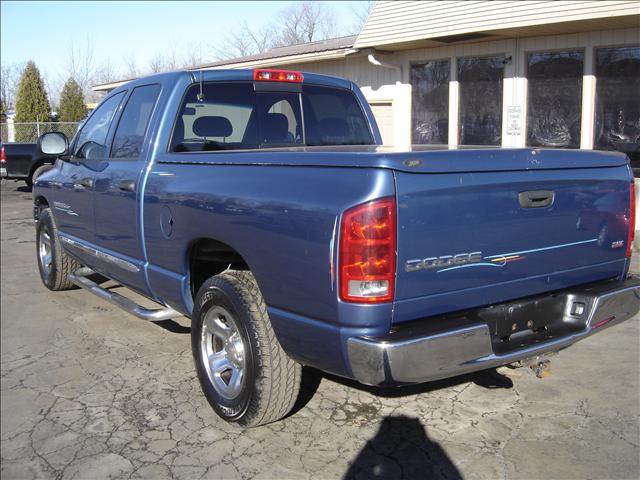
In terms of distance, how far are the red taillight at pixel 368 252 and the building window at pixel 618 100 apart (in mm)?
9184

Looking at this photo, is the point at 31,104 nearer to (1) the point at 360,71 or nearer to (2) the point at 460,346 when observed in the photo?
(1) the point at 360,71

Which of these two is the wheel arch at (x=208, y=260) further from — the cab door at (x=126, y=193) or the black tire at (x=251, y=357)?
the cab door at (x=126, y=193)

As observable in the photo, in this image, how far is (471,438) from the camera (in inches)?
142

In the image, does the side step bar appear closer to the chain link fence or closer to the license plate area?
the license plate area

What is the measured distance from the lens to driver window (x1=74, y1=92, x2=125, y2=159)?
5320 millimetres

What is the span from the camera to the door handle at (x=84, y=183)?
514 cm

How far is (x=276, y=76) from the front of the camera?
495 cm

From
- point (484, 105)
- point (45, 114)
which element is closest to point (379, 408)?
point (484, 105)

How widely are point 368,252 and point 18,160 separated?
52.4ft

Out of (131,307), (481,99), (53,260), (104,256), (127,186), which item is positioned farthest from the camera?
(481,99)

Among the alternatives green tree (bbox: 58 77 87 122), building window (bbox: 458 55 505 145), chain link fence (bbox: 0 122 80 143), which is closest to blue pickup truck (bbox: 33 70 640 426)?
building window (bbox: 458 55 505 145)

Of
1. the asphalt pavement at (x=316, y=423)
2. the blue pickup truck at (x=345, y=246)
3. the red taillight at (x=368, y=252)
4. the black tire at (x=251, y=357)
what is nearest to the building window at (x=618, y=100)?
the asphalt pavement at (x=316, y=423)

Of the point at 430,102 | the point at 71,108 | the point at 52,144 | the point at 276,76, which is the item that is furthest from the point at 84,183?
the point at 71,108

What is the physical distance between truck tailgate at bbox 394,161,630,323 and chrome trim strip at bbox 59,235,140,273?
2.37m
